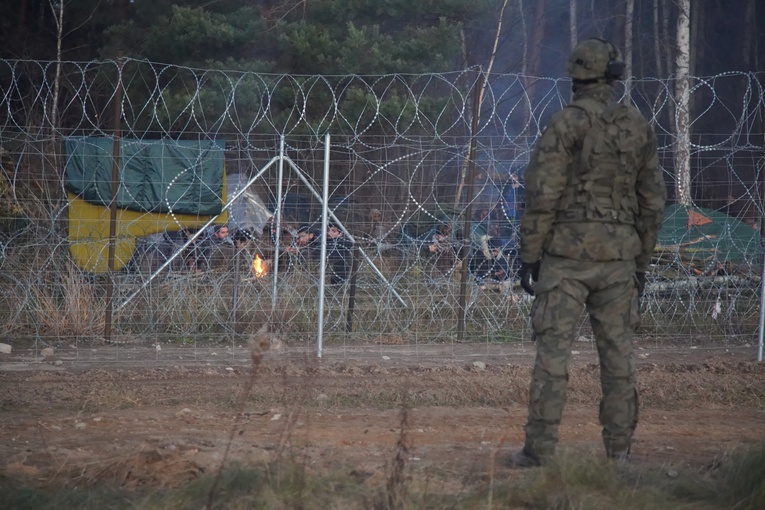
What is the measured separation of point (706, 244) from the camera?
1036cm

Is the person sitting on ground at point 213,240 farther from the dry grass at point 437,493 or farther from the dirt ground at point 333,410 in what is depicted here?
the dry grass at point 437,493

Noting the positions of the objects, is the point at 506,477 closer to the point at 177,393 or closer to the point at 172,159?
the point at 177,393

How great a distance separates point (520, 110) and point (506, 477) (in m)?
17.1

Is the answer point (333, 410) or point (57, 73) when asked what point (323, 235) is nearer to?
point (333, 410)

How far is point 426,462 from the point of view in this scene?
15.3 ft

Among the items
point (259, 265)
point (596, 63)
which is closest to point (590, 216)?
point (596, 63)

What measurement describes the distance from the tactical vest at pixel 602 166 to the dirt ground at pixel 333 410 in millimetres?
1261

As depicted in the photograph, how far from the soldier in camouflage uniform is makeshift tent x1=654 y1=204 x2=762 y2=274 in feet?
13.3

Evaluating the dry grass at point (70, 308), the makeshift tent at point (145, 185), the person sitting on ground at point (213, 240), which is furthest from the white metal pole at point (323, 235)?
the makeshift tent at point (145, 185)

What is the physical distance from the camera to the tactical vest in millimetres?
4332

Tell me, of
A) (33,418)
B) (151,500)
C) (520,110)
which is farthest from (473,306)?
(520,110)

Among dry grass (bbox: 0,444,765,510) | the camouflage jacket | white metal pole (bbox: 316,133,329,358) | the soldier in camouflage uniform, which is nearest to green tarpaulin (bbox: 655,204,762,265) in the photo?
white metal pole (bbox: 316,133,329,358)

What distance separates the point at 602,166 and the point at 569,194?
21cm

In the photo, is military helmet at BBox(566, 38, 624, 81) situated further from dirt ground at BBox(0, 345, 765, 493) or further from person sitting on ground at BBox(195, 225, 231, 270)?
person sitting on ground at BBox(195, 225, 231, 270)
